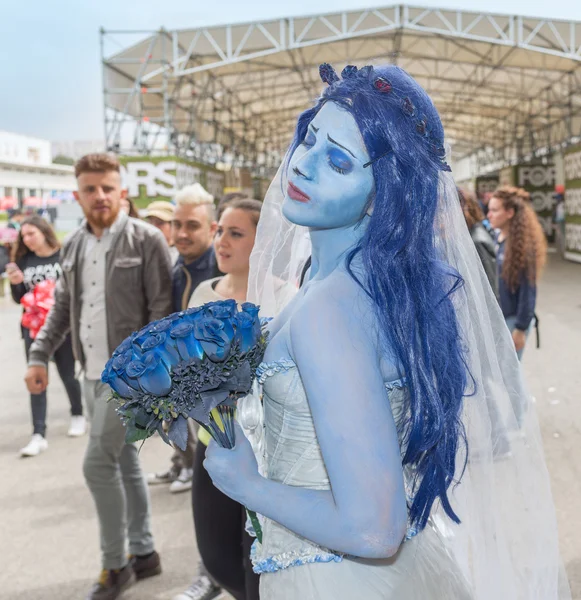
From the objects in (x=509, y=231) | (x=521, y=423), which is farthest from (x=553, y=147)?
(x=521, y=423)

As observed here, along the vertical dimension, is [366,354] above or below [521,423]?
above

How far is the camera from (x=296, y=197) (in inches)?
51.8

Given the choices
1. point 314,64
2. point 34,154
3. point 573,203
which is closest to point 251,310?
point 573,203

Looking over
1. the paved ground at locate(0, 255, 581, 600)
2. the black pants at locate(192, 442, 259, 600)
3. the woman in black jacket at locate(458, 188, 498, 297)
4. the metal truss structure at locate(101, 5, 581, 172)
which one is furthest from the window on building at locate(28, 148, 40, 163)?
the black pants at locate(192, 442, 259, 600)

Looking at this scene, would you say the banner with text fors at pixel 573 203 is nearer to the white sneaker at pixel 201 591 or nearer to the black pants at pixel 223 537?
the white sneaker at pixel 201 591

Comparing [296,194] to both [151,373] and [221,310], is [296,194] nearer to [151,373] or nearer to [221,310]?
[221,310]

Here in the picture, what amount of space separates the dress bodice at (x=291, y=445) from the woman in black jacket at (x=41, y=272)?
4.63 m

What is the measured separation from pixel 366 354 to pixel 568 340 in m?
8.06

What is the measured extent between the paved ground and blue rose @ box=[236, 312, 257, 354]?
2455mm

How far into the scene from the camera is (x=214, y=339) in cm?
121

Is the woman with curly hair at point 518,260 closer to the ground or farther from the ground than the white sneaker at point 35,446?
farther from the ground

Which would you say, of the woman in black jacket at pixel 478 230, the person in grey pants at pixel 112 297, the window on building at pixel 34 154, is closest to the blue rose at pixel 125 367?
the person in grey pants at pixel 112 297

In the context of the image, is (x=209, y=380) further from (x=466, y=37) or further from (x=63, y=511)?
(x=466, y=37)

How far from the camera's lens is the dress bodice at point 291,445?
127 cm
